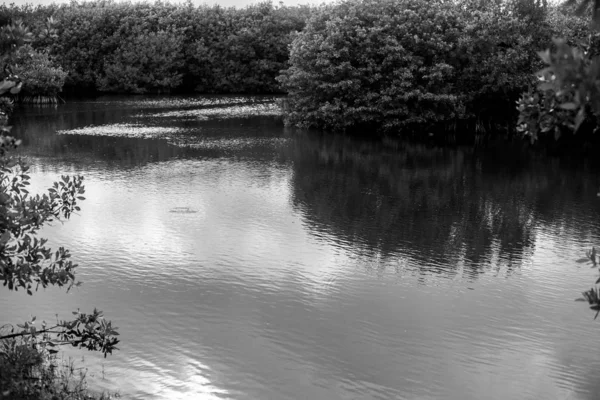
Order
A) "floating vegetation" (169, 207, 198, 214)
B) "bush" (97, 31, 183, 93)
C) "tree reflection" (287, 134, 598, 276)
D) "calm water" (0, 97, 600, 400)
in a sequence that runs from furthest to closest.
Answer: "bush" (97, 31, 183, 93)
"floating vegetation" (169, 207, 198, 214)
"tree reflection" (287, 134, 598, 276)
"calm water" (0, 97, 600, 400)

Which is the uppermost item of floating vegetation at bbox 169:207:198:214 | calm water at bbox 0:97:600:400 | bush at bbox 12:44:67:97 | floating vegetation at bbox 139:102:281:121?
bush at bbox 12:44:67:97

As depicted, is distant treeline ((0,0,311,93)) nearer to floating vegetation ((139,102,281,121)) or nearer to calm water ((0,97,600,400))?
floating vegetation ((139,102,281,121))

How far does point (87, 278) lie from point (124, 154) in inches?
609

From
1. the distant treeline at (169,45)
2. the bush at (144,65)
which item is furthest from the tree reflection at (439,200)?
the bush at (144,65)

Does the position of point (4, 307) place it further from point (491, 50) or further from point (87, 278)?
point (491, 50)

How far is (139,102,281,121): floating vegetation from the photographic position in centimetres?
4317

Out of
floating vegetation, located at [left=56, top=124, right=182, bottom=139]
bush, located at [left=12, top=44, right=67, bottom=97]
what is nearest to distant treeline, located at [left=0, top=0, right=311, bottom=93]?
bush, located at [left=12, top=44, right=67, bottom=97]

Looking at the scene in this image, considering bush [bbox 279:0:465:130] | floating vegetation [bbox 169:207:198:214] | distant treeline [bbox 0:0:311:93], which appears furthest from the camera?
distant treeline [bbox 0:0:311:93]

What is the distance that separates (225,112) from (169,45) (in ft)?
63.7

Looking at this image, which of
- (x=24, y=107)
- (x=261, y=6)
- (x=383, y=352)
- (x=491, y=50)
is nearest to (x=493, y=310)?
(x=383, y=352)

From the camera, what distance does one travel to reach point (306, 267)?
14.6m

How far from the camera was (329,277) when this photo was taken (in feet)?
46.2

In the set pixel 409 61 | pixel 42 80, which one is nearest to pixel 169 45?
pixel 42 80

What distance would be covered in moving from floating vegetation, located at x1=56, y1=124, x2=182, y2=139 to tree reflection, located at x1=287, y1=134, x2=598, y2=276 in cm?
706
